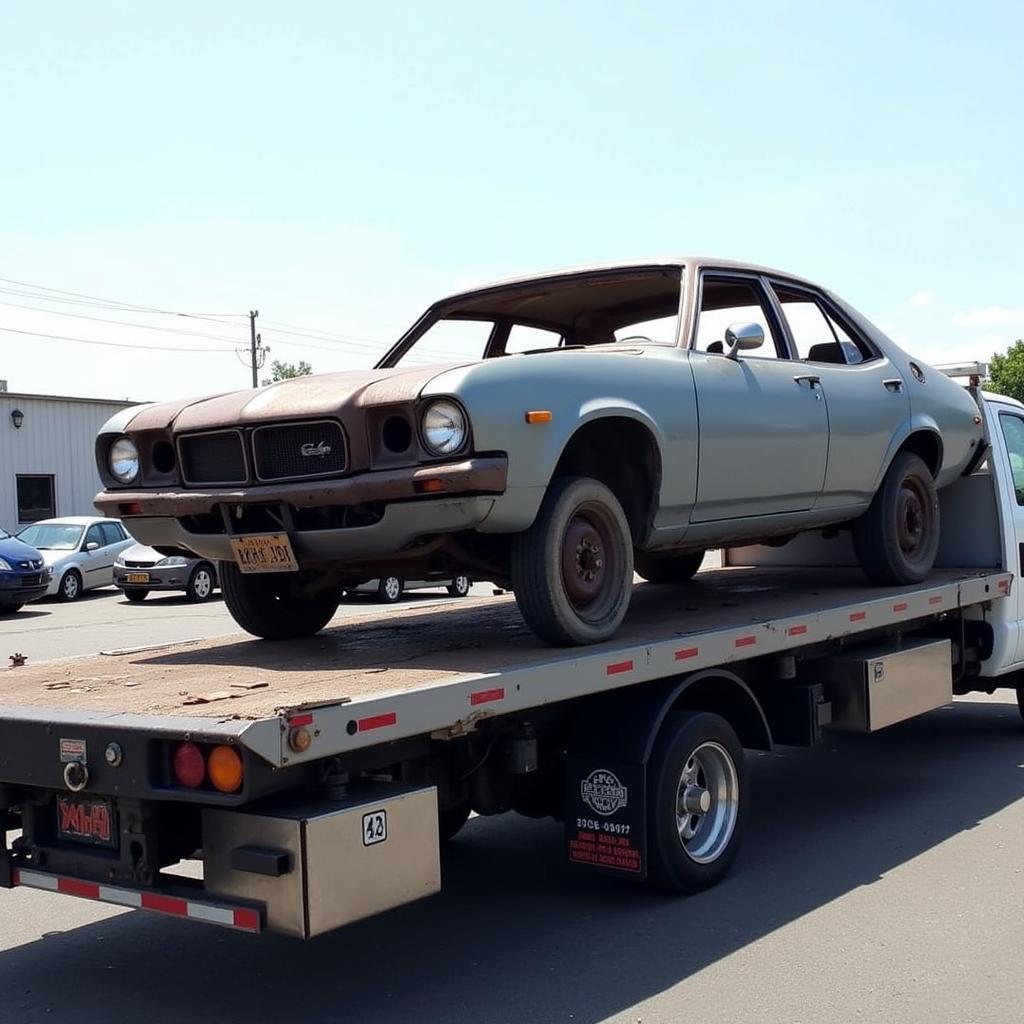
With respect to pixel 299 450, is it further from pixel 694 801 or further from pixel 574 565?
pixel 694 801

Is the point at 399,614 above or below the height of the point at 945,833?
above

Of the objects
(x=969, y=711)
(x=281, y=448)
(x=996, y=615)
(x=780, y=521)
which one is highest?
(x=281, y=448)

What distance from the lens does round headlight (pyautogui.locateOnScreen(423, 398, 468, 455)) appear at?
4684mm

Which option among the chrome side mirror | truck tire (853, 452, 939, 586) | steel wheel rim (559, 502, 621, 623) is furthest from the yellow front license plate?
truck tire (853, 452, 939, 586)

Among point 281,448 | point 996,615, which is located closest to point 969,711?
point 996,615

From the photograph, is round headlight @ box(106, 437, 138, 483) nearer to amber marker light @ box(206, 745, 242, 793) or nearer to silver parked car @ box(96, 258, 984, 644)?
silver parked car @ box(96, 258, 984, 644)

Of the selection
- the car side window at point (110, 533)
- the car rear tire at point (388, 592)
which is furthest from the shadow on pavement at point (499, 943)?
the car side window at point (110, 533)

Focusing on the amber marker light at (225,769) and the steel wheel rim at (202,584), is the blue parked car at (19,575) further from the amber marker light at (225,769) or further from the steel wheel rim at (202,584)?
the amber marker light at (225,769)

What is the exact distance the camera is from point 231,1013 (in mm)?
4207

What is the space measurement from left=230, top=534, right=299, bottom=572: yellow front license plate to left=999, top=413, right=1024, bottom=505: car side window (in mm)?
5128

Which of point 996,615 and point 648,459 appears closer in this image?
point 648,459

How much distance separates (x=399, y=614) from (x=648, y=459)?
1932 millimetres

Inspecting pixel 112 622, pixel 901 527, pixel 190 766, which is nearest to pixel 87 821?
pixel 190 766

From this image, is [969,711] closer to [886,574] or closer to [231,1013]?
[886,574]
